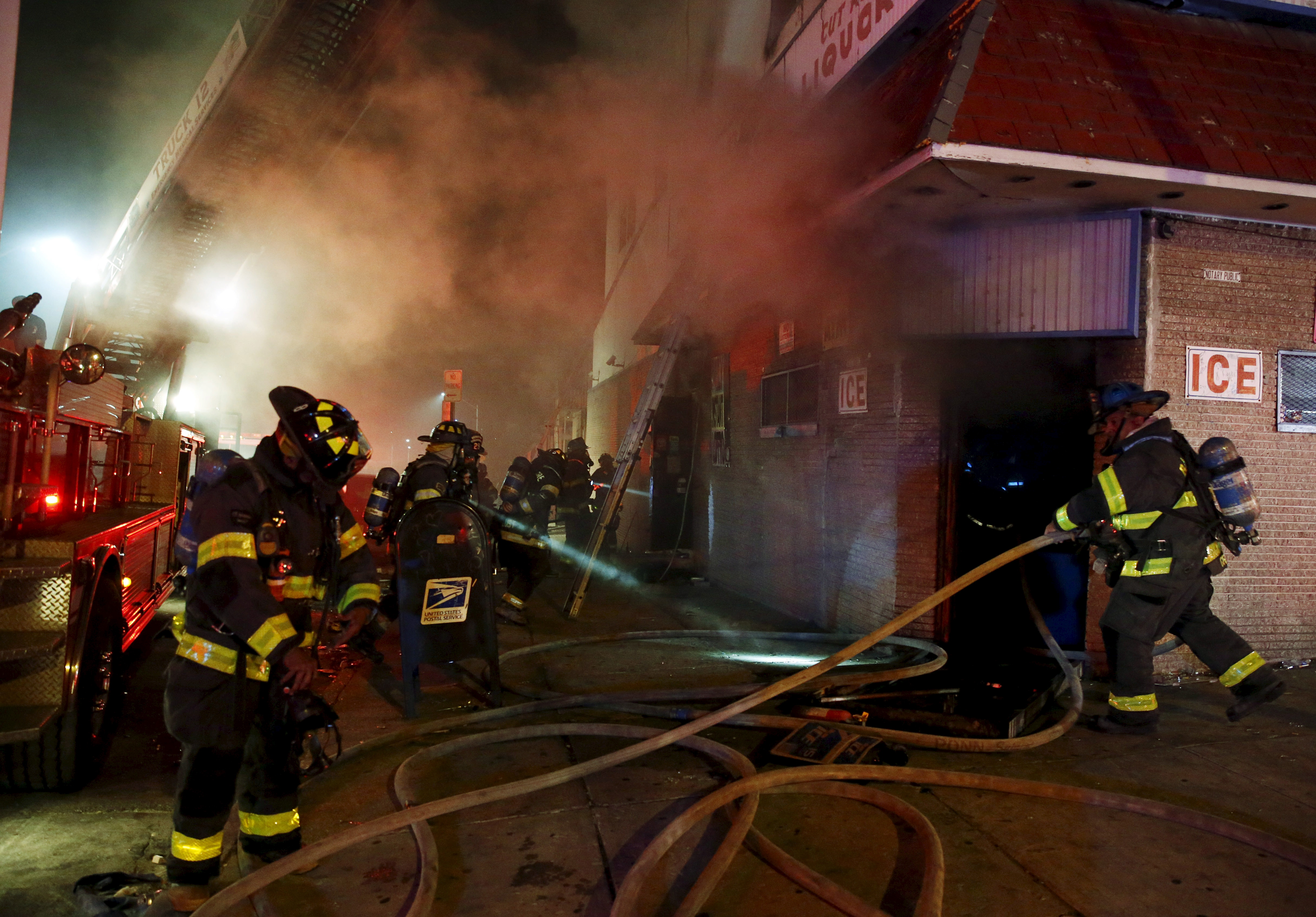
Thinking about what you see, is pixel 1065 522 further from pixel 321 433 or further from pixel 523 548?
pixel 523 548

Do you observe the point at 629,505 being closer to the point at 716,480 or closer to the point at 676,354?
the point at 716,480

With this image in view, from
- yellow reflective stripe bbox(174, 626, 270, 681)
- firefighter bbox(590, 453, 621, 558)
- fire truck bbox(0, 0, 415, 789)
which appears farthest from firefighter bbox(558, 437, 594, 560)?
yellow reflective stripe bbox(174, 626, 270, 681)

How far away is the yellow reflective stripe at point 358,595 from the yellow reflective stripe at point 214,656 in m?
0.47

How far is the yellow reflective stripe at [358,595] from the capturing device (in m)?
3.10

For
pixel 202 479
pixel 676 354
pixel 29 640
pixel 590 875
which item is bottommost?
pixel 590 875

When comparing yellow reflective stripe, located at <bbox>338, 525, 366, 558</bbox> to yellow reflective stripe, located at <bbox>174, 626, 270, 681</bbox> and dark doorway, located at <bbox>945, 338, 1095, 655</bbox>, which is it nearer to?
yellow reflective stripe, located at <bbox>174, 626, 270, 681</bbox>

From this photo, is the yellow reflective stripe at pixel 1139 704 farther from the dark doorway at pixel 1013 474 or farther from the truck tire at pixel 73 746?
the truck tire at pixel 73 746

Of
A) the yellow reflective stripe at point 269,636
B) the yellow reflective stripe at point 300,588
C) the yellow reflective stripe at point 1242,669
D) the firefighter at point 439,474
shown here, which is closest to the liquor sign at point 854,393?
the yellow reflective stripe at point 1242,669

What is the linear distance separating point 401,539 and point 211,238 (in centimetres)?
348

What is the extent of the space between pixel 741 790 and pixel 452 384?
11423 millimetres

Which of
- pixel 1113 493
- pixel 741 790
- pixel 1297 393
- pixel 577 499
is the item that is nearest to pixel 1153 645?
pixel 1113 493

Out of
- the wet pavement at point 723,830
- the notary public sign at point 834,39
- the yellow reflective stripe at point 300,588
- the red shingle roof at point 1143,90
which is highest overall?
the notary public sign at point 834,39

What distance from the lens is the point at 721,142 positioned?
26.4 feet

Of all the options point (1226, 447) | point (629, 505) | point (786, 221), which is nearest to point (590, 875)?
point (1226, 447)
